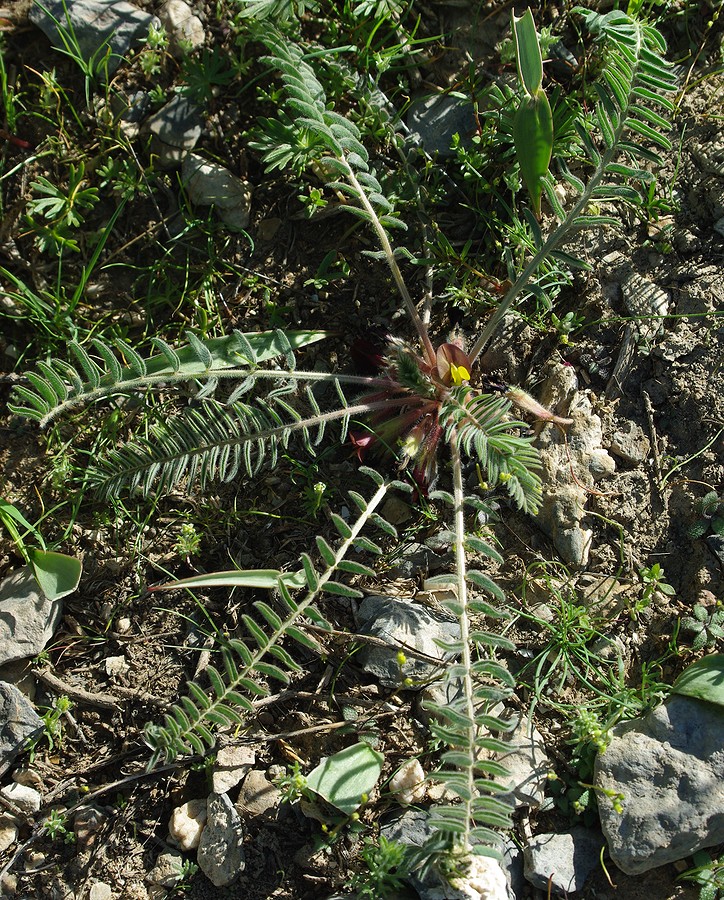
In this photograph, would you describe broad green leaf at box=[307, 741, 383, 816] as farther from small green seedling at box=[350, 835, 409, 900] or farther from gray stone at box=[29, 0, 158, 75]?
gray stone at box=[29, 0, 158, 75]

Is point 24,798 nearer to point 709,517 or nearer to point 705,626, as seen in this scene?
point 705,626

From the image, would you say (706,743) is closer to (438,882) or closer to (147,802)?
(438,882)

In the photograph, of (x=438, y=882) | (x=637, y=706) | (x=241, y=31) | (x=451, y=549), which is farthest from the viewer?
(x=241, y=31)

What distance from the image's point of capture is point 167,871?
274 centimetres

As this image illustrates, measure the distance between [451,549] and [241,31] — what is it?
2.21 metres

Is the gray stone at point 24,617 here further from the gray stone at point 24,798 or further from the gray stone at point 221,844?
the gray stone at point 221,844

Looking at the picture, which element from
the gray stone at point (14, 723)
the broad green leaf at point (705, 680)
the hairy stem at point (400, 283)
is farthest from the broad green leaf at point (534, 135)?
the gray stone at point (14, 723)

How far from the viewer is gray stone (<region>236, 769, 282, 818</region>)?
109 inches

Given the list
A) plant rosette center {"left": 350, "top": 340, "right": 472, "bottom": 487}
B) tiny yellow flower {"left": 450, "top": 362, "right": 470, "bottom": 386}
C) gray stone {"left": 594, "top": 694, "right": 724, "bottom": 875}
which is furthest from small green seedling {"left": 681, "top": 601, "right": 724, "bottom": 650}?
tiny yellow flower {"left": 450, "top": 362, "right": 470, "bottom": 386}

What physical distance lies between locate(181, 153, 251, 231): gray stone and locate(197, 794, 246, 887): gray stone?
2.19 m

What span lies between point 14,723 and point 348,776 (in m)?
1.23

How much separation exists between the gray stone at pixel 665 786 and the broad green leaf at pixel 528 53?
211 centimetres

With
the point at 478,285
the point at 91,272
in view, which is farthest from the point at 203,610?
the point at 478,285

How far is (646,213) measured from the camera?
3180 mm
